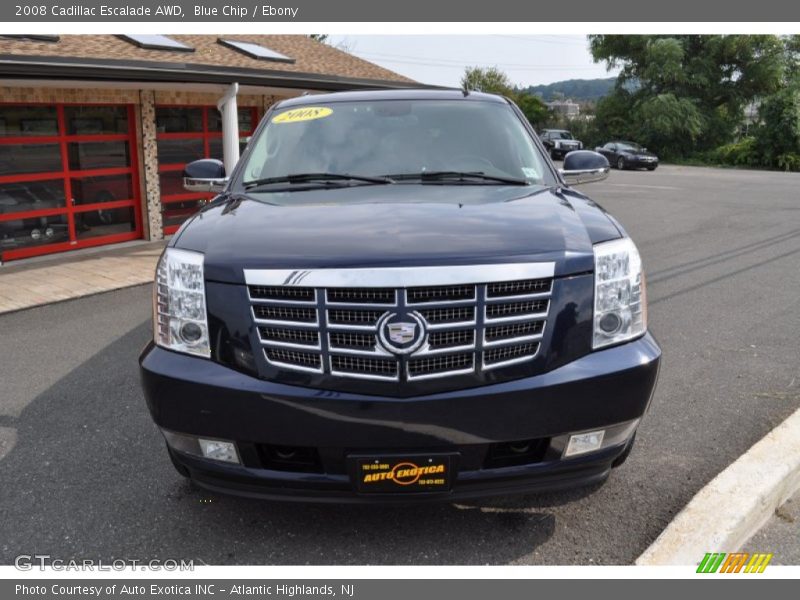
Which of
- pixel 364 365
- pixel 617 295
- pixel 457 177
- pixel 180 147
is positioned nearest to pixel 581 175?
pixel 457 177

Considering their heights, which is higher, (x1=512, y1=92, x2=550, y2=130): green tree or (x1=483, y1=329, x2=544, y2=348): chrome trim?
(x1=483, y1=329, x2=544, y2=348): chrome trim

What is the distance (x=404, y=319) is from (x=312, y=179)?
1.47 meters

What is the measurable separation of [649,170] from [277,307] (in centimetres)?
3463

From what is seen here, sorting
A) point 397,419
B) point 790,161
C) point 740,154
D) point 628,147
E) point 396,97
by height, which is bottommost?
point 740,154

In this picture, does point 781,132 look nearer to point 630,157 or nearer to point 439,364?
point 630,157

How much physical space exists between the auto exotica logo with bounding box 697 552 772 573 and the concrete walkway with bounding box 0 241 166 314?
7.03 metres

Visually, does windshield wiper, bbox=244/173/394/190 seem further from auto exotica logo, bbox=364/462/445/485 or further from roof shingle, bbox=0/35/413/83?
roof shingle, bbox=0/35/413/83

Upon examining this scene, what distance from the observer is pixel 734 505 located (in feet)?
9.93

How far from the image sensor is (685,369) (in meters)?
5.06

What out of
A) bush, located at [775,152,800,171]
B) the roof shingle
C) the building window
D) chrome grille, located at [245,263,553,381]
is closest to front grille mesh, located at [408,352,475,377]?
chrome grille, located at [245,263,553,381]

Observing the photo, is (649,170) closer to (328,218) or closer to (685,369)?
(685,369)

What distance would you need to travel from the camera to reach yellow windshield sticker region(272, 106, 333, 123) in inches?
166

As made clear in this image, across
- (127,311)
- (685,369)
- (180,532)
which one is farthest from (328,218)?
(127,311)

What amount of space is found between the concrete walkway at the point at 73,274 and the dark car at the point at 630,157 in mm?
27705
